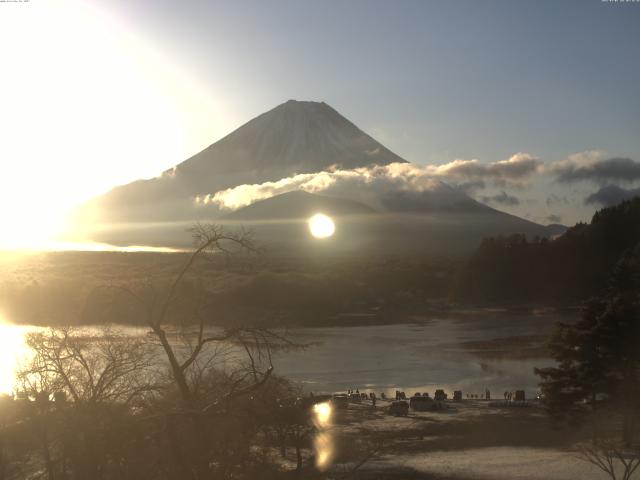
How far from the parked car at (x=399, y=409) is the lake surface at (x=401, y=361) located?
162 inches

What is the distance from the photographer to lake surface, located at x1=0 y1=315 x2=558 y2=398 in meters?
27.9

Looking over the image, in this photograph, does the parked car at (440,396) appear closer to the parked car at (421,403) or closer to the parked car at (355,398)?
the parked car at (421,403)

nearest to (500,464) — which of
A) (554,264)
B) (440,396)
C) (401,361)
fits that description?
(440,396)

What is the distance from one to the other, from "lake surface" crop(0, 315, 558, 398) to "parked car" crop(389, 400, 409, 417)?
162 inches

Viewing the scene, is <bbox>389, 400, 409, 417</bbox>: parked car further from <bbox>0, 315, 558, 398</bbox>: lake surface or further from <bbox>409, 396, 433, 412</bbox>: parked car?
<bbox>0, 315, 558, 398</bbox>: lake surface

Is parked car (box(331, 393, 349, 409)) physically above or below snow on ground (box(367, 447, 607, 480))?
below

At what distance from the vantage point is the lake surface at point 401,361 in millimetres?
27875

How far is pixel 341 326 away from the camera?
52406 mm

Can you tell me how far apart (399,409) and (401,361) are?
1288cm

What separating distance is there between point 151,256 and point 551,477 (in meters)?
67.8

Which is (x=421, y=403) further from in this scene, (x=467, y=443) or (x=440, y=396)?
(x=467, y=443)

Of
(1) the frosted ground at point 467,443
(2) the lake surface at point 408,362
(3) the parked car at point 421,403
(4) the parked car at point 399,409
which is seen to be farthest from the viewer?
(2) the lake surface at point 408,362

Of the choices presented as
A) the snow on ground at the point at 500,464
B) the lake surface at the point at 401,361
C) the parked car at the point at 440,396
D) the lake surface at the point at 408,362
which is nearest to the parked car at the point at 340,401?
the lake surface at the point at 401,361

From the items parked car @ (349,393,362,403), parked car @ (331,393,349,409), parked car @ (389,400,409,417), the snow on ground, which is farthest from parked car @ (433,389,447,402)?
the snow on ground
